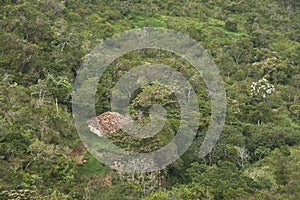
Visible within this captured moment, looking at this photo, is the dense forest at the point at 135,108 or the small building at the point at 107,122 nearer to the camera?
the dense forest at the point at 135,108

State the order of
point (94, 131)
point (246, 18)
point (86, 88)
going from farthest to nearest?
1. point (246, 18)
2. point (86, 88)
3. point (94, 131)

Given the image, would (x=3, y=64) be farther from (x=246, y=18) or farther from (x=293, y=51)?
(x=246, y=18)

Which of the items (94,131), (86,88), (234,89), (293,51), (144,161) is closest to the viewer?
(144,161)

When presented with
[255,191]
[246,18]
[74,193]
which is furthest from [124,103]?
[246,18]

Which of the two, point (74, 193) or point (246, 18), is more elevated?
point (246, 18)

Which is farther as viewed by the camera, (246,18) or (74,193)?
(246,18)

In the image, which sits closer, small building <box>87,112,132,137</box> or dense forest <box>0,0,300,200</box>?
dense forest <box>0,0,300,200</box>

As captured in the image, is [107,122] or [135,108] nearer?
[107,122]

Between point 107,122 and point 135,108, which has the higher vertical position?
point 135,108
